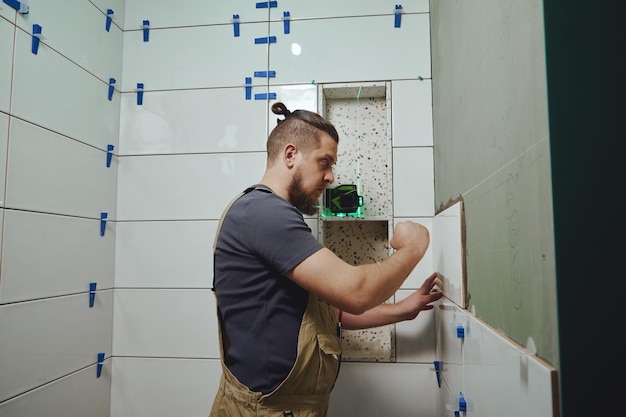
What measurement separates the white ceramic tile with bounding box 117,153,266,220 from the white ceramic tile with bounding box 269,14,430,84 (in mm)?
394

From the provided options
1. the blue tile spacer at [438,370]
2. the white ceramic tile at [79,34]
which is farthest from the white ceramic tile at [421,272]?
the white ceramic tile at [79,34]

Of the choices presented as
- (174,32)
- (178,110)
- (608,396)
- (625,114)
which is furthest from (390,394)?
(174,32)

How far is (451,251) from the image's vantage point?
1.09 metres

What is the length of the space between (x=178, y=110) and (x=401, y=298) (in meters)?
1.20

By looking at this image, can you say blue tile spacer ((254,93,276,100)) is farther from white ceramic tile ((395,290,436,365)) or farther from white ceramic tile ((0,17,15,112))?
white ceramic tile ((395,290,436,365))

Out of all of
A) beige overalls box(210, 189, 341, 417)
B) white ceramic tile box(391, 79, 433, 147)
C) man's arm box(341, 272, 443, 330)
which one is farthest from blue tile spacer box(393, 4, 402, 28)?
beige overalls box(210, 189, 341, 417)

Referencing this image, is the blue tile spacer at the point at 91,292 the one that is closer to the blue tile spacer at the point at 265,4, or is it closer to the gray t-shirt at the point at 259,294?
the gray t-shirt at the point at 259,294

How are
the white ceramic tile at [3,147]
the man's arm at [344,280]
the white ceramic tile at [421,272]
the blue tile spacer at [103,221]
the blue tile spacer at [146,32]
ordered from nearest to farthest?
1. the man's arm at [344,280]
2. the white ceramic tile at [3,147]
3. the white ceramic tile at [421,272]
4. the blue tile spacer at [103,221]
5. the blue tile spacer at [146,32]

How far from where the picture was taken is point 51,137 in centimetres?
132

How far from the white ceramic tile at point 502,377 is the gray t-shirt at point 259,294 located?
0.41 meters

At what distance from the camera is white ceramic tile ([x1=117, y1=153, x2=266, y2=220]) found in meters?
1.61

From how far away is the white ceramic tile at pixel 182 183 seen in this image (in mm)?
1606

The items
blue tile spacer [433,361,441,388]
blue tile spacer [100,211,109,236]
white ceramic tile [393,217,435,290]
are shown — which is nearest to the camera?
blue tile spacer [433,361,441,388]

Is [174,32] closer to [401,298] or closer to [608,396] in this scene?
[401,298]
